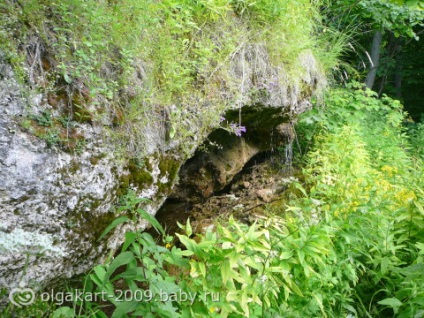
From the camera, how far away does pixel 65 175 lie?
5.89 feet

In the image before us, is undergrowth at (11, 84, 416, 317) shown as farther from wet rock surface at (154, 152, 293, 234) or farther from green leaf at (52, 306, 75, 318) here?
wet rock surface at (154, 152, 293, 234)

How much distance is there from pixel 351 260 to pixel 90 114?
6.42 feet

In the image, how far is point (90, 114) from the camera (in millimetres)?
1978

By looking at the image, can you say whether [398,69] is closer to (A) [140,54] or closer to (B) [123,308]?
(A) [140,54]

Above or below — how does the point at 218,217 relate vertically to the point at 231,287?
below

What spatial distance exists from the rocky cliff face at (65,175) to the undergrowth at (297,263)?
168 millimetres

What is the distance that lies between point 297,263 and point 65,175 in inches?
53.0

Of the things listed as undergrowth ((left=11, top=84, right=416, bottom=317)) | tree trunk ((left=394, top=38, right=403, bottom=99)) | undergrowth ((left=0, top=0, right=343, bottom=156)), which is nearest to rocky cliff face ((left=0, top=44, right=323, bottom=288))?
undergrowth ((left=0, top=0, right=343, bottom=156))

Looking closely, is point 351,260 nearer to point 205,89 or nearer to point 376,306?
point 376,306

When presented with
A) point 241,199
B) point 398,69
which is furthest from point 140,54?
point 398,69

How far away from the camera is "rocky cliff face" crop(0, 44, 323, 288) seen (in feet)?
5.24

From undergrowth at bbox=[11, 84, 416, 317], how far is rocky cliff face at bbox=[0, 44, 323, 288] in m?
0.17

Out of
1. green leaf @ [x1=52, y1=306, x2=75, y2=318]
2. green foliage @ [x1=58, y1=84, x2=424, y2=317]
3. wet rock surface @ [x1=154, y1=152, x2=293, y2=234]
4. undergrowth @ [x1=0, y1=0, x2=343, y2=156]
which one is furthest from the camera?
wet rock surface @ [x1=154, y1=152, x2=293, y2=234]

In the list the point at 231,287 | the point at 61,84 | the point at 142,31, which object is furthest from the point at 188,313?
the point at 142,31
